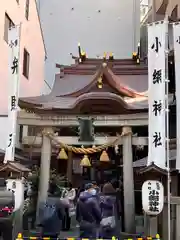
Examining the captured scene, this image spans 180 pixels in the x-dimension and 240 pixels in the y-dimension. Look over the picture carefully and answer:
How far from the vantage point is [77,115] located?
47.3 ft

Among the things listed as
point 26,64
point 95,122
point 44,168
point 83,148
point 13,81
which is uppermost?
point 26,64

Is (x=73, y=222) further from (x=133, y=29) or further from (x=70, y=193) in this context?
(x=133, y=29)

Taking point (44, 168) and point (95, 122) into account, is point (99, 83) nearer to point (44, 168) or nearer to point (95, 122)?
point (95, 122)

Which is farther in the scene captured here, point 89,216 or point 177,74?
point 177,74

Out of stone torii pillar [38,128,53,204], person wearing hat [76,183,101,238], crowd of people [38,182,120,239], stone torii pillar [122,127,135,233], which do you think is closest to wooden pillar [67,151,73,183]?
stone torii pillar [38,128,53,204]

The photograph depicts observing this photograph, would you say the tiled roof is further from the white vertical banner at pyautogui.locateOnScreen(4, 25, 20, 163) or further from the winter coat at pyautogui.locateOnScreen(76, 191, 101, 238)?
the winter coat at pyautogui.locateOnScreen(76, 191, 101, 238)

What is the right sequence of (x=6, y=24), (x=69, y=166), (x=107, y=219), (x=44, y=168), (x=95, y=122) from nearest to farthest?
1. (x=107, y=219)
2. (x=44, y=168)
3. (x=95, y=122)
4. (x=6, y=24)
5. (x=69, y=166)

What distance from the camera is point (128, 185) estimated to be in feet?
44.0

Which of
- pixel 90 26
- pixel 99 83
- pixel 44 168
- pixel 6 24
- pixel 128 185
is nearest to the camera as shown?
pixel 128 185

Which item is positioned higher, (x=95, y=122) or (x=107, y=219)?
(x=95, y=122)

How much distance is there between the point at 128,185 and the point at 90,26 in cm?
2119

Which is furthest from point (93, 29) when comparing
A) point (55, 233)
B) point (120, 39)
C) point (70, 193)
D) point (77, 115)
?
point (55, 233)

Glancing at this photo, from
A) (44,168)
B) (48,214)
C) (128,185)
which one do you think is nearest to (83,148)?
(44,168)

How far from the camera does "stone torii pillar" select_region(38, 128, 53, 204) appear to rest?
44.5ft
